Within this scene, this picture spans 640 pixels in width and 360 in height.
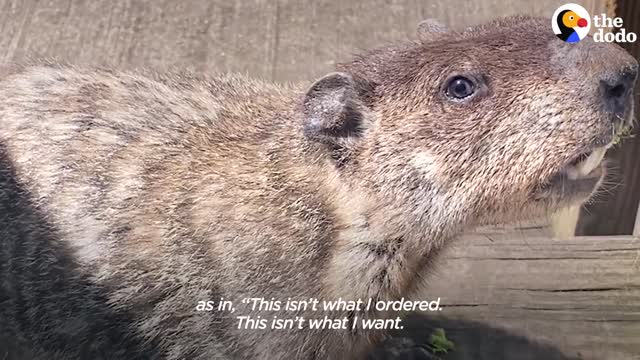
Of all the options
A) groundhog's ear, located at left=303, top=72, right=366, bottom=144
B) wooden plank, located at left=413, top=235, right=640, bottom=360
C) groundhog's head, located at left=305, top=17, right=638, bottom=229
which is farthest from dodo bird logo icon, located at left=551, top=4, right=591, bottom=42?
wooden plank, located at left=413, top=235, right=640, bottom=360

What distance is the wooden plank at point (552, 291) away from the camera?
4156mm

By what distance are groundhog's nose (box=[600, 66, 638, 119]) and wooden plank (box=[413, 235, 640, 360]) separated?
0.95 m

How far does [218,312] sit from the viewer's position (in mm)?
3789

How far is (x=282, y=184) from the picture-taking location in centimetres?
378

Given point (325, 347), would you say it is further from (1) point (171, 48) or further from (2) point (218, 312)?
(1) point (171, 48)

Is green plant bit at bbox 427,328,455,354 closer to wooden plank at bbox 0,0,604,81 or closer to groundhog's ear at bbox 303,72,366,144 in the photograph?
groundhog's ear at bbox 303,72,366,144

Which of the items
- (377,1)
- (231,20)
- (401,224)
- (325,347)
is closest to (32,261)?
(325,347)

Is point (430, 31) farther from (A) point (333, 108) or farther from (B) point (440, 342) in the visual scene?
(B) point (440, 342)

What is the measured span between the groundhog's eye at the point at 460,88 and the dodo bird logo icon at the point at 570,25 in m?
0.32

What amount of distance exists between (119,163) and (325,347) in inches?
38.1

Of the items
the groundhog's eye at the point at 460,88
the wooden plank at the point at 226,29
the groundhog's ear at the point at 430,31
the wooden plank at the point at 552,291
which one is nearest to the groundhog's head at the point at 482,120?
the groundhog's eye at the point at 460,88

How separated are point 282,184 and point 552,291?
1.17 metres

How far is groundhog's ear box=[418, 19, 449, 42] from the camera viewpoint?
12.8ft

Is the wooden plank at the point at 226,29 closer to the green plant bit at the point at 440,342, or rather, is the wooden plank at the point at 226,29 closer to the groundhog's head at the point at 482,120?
the green plant bit at the point at 440,342
